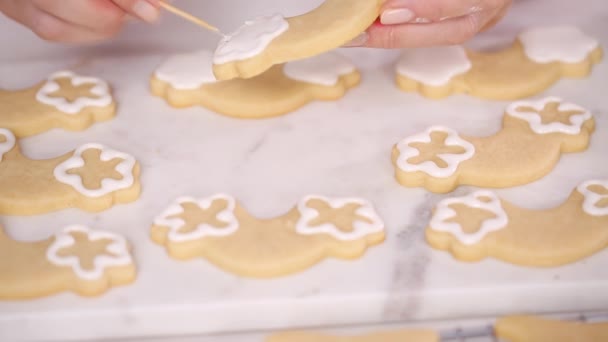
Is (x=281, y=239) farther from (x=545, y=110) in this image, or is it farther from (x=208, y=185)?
(x=545, y=110)

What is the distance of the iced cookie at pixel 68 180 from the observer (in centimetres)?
107

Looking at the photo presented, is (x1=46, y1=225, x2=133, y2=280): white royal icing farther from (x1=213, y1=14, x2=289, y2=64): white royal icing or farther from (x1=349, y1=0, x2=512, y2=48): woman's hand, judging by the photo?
(x1=349, y1=0, x2=512, y2=48): woman's hand

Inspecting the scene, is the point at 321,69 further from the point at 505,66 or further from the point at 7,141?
the point at 7,141

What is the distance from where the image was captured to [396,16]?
3.82 feet

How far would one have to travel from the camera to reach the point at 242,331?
954mm

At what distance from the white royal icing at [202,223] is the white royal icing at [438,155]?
0.23m

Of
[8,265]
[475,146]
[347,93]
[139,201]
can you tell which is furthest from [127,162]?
[475,146]

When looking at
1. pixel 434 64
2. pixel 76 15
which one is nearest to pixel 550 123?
pixel 434 64

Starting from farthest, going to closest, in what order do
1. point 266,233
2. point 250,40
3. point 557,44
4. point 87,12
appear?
point 557,44 < point 87,12 < point 250,40 < point 266,233

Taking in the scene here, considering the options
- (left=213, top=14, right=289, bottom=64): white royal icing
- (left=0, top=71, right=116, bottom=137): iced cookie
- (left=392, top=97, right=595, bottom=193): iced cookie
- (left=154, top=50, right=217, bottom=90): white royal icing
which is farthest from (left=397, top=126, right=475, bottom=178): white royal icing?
(left=0, top=71, right=116, bottom=137): iced cookie

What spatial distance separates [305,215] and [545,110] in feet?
1.36

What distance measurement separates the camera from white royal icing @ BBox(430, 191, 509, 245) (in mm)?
997

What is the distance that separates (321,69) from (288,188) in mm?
270

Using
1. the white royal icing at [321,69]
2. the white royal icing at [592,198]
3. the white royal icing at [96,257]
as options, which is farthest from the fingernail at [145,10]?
the white royal icing at [592,198]
